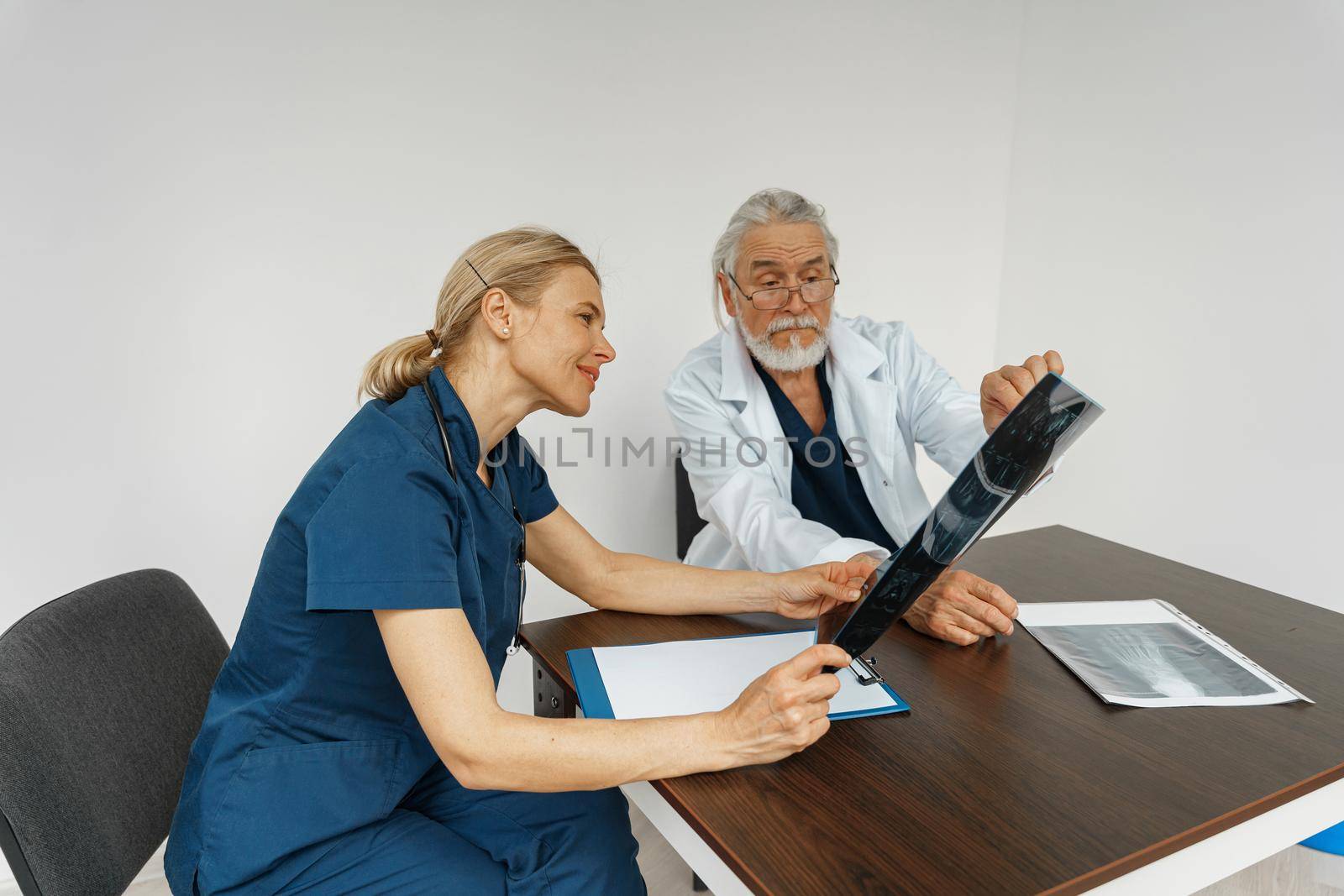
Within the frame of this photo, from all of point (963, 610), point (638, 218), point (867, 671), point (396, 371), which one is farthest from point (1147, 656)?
point (638, 218)

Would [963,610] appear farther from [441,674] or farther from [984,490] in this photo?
[441,674]

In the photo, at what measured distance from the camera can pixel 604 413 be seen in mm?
2660

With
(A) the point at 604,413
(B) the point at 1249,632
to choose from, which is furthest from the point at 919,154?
(B) the point at 1249,632

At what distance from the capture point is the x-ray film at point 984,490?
95cm

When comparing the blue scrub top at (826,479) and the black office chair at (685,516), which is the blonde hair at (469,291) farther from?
the black office chair at (685,516)

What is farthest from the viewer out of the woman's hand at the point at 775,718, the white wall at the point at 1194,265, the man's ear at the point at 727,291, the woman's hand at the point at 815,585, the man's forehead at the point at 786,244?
the white wall at the point at 1194,265

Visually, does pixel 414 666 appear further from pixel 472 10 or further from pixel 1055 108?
pixel 1055 108

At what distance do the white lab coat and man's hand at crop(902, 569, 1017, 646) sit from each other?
24.8 inches

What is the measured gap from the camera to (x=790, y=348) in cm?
213

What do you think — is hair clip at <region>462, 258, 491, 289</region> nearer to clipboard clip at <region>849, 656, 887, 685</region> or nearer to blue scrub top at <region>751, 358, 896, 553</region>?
clipboard clip at <region>849, 656, 887, 685</region>

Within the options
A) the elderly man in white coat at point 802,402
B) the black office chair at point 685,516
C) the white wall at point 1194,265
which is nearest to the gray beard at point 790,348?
the elderly man in white coat at point 802,402

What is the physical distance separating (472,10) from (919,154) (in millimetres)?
1694

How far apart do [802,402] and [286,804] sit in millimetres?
1508

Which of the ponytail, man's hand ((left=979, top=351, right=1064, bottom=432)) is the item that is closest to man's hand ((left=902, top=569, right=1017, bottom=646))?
man's hand ((left=979, top=351, right=1064, bottom=432))
